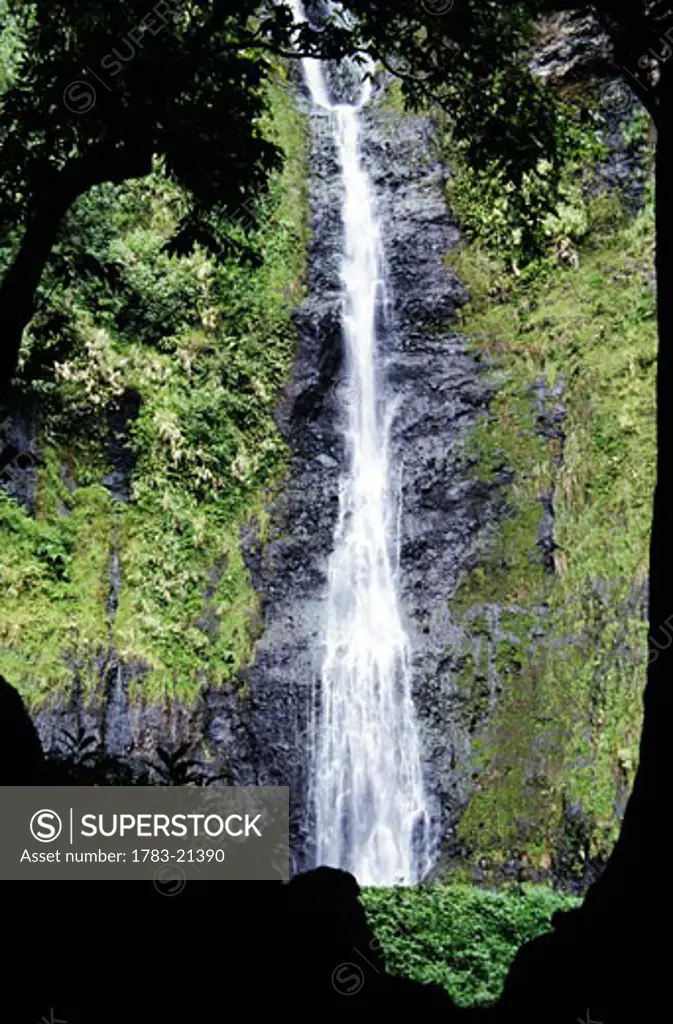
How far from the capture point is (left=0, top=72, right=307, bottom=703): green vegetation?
48.8ft

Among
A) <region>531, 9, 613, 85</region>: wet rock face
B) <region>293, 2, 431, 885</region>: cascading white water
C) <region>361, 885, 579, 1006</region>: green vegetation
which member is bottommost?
<region>361, 885, 579, 1006</region>: green vegetation

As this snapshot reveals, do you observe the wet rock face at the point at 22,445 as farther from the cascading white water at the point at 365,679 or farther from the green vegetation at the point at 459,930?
the green vegetation at the point at 459,930

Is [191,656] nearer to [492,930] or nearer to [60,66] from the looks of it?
[492,930]

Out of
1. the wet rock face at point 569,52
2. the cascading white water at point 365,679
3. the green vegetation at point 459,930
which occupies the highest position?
the wet rock face at point 569,52

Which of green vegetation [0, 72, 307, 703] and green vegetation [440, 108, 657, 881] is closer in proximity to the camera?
green vegetation [440, 108, 657, 881]

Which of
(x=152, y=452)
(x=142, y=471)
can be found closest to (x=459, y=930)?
(x=142, y=471)

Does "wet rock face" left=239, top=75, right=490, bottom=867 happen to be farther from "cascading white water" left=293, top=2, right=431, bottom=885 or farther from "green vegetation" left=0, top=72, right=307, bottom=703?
"green vegetation" left=0, top=72, right=307, bottom=703

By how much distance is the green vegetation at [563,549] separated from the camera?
12.5 metres

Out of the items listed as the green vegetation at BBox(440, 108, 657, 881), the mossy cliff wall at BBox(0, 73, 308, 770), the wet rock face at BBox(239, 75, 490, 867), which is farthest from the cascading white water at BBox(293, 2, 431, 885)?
the mossy cliff wall at BBox(0, 73, 308, 770)

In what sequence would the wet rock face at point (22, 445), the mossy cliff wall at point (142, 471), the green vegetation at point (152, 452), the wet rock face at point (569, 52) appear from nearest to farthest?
1. the mossy cliff wall at point (142, 471)
2. the green vegetation at point (152, 452)
3. the wet rock face at point (22, 445)
4. the wet rock face at point (569, 52)

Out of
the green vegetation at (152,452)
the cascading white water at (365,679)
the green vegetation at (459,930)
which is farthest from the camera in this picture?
the green vegetation at (152,452)

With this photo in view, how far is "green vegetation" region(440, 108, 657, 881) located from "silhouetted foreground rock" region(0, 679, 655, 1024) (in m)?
6.95

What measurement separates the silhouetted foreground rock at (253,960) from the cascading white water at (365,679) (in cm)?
828

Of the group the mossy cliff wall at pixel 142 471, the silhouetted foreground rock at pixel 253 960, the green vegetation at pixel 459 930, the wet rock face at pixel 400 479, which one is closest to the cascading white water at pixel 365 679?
the wet rock face at pixel 400 479
